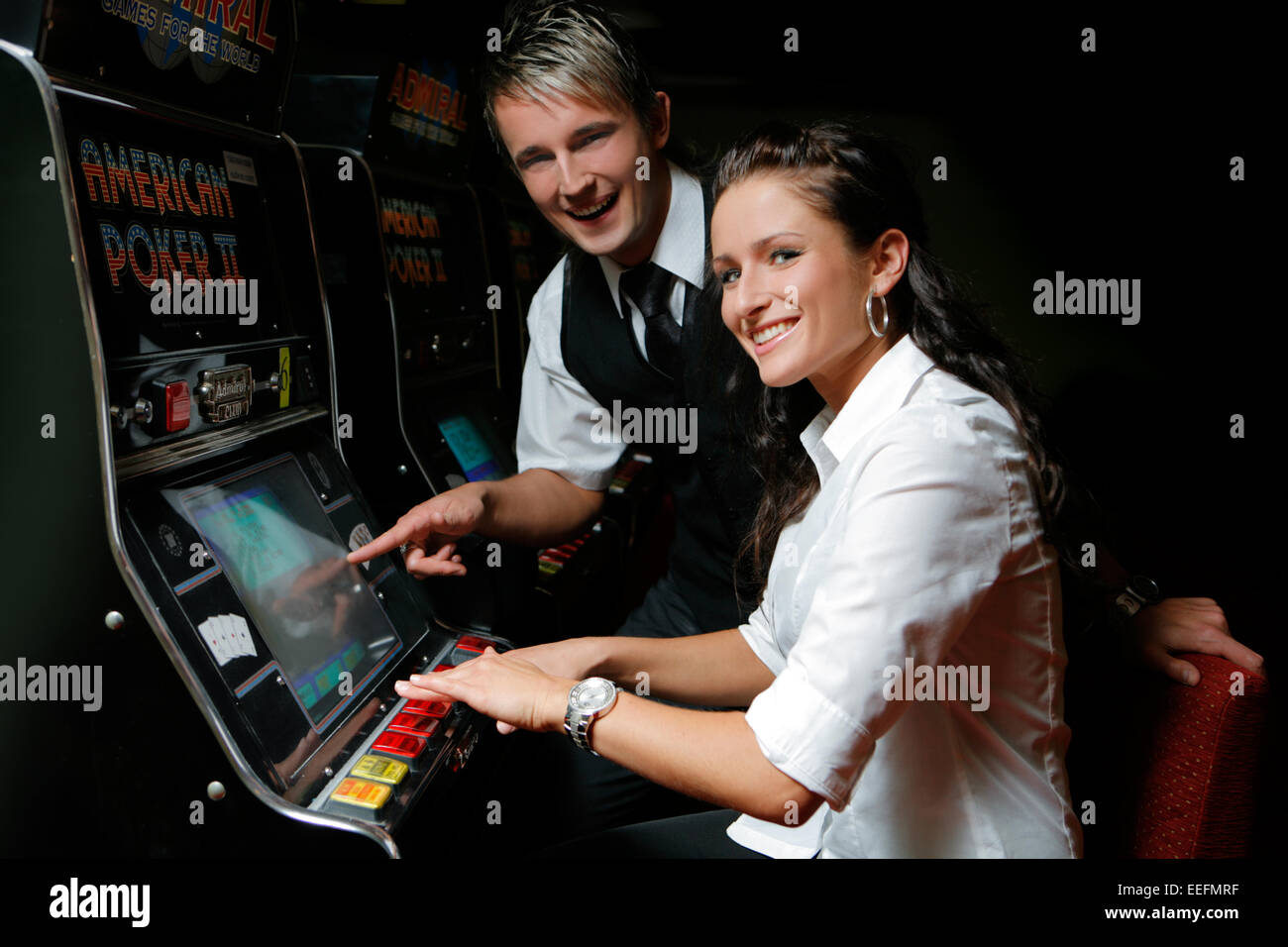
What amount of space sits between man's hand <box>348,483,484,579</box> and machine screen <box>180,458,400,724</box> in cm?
8

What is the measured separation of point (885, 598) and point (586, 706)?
0.42 meters

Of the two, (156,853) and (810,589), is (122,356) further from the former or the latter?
(810,589)

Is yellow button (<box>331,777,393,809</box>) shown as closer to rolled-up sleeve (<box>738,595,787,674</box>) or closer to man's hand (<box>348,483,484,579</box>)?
man's hand (<box>348,483,484,579</box>)

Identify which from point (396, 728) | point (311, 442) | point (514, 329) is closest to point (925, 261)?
point (396, 728)

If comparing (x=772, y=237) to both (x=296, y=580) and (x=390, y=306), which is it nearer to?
(x=296, y=580)

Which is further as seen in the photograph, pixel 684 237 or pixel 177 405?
pixel 684 237

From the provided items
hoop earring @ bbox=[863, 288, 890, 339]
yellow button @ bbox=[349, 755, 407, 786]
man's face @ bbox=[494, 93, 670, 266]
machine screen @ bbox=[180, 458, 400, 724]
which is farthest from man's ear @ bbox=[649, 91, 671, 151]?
yellow button @ bbox=[349, 755, 407, 786]

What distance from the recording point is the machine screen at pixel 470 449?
2.65m

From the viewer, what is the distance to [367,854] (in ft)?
3.68

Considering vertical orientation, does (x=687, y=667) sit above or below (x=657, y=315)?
below

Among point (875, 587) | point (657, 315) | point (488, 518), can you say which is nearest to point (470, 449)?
point (488, 518)

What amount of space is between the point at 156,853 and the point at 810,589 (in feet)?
3.17

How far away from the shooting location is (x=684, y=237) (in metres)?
1.96

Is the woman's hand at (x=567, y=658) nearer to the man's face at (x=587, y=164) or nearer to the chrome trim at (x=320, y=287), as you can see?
the chrome trim at (x=320, y=287)
